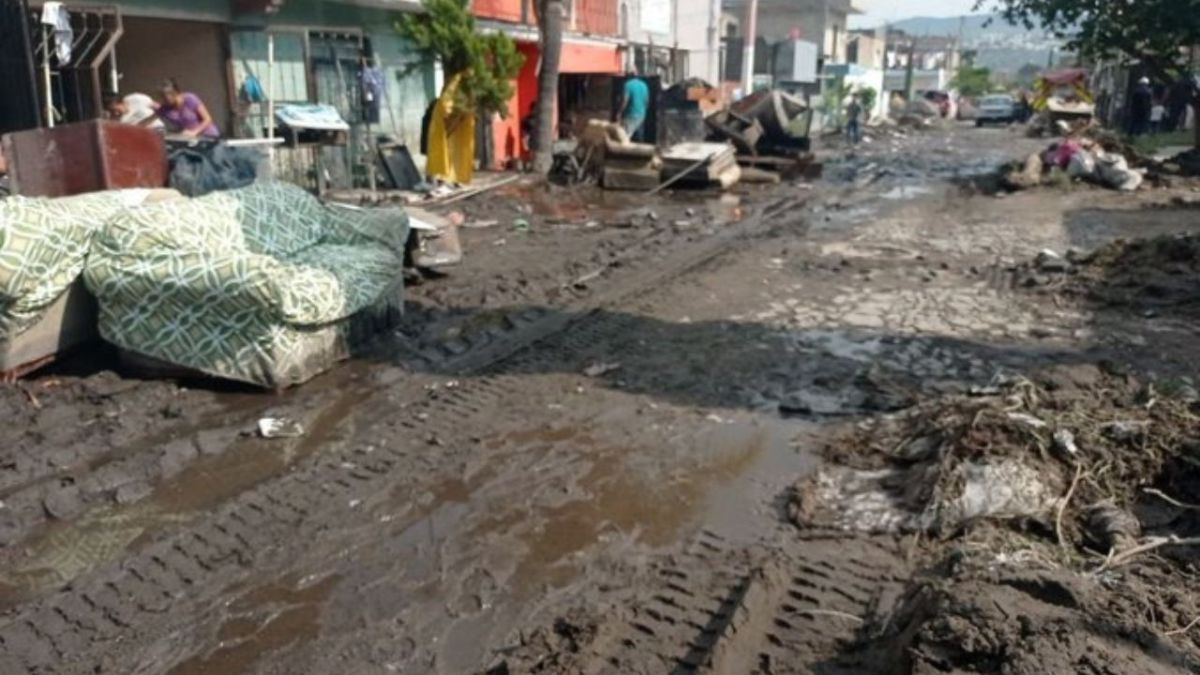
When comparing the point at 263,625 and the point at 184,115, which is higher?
the point at 184,115

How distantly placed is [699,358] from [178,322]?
341 centimetres

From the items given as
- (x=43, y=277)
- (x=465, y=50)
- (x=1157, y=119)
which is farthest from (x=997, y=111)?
(x=43, y=277)

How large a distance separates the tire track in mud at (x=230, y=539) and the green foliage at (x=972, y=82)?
6903 centimetres

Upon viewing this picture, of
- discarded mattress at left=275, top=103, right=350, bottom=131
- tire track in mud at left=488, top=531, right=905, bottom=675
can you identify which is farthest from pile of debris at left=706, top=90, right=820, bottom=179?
tire track in mud at left=488, top=531, right=905, bottom=675

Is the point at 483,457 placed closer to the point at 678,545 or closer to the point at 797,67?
the point at 678,545

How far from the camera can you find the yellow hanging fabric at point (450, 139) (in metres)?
14.3

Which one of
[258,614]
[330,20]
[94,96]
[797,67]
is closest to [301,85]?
[330,20]

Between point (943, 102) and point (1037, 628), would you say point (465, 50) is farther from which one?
point (943, 102)

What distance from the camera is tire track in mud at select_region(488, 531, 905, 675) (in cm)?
311

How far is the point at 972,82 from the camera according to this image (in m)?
68.1

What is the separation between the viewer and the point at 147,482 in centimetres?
453

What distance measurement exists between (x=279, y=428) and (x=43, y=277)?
1663 millimetres

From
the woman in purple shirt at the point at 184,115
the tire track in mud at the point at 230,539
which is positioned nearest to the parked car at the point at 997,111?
the woman in purple shirt at the point at 184,115

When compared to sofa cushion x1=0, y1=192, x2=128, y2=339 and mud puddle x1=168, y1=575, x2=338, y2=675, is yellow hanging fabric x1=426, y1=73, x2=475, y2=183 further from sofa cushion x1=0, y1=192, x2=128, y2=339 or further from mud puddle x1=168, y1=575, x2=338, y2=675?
mud puddle x1=168, y1=575, x2=338, y2=675
